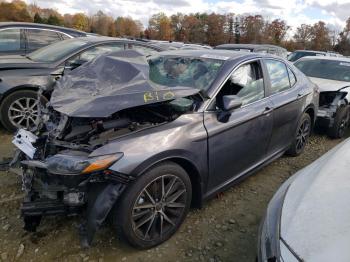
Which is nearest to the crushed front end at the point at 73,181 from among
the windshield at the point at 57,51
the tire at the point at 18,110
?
the tire at the point at 18,110

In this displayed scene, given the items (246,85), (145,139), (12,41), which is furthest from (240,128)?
(12,41)

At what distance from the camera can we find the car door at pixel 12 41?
252 inches

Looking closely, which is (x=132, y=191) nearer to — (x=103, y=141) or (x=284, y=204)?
(x=103, y=141)

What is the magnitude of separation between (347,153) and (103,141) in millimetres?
1885

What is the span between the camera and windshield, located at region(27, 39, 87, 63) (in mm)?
5460

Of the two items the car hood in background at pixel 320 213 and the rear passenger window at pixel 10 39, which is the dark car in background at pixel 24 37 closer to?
the rear passenger window at pixel 10 39

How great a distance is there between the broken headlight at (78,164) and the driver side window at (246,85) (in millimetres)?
1305

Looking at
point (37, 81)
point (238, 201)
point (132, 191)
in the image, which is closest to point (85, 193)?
point (132, 191)

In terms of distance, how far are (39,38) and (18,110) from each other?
232 centimetres

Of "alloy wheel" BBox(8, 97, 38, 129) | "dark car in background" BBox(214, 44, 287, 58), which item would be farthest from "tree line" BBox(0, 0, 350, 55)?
"alloy wheel" BBox(8, 97, 38, 129)

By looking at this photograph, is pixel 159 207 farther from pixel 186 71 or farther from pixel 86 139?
pixel 186 71

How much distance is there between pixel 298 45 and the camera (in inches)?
2135

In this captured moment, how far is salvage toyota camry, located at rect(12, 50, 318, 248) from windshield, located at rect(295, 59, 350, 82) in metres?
3.57

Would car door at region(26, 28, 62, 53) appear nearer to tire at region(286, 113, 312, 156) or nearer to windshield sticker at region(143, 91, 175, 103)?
windshield sticker at region(143, 91, 175, 103)
